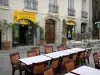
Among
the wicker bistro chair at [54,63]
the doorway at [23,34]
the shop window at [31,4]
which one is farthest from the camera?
the doorway at [23,34]

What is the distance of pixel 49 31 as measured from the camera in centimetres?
2089

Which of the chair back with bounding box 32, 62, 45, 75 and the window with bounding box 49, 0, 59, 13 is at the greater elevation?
the window with bounding box 49, 0, 59, 13

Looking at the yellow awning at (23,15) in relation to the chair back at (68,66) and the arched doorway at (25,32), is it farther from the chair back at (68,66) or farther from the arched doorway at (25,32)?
the chair back at (68,66)

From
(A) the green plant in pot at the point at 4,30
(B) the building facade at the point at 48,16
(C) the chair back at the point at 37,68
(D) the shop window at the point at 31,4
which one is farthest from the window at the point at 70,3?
(C) the chair back at the point at 37,68

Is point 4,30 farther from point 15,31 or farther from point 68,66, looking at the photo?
point 68,66

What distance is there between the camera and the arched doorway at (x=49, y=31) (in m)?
20.5

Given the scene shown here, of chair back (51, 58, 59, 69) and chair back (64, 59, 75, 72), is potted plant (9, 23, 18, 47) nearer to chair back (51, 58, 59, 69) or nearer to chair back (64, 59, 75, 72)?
chair back (51, 58, 59, 69)

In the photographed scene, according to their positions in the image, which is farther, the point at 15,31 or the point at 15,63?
the point at 15,31

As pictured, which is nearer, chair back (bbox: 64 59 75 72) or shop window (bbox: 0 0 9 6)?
chair back (bbox: 64 59 75 72)

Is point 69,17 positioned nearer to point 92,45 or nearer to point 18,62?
point 92,45

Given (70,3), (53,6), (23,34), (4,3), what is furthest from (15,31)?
(70,3)

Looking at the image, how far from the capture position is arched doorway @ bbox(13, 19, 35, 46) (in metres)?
18.0

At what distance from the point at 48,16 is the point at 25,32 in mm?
3165

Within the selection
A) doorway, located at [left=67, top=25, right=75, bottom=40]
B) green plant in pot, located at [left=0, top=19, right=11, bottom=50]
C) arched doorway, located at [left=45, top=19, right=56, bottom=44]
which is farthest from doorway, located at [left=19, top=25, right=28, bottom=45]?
doorway, located at [left=67, top=25, right=75, bottom=40]
